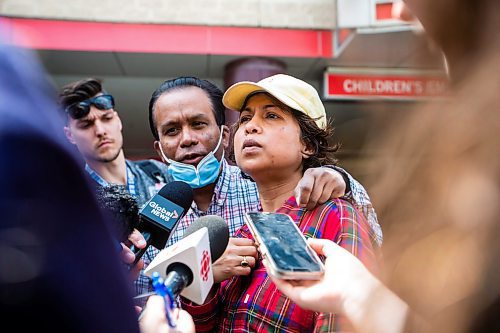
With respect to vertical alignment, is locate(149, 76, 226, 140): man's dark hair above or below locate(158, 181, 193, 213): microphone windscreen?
above

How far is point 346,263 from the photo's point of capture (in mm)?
1113

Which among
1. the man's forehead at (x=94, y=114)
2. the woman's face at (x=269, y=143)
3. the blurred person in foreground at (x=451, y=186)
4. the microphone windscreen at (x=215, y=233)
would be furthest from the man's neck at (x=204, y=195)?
the blurred person in foreground at (x=451, y=186)

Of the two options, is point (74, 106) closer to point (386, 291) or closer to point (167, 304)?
point (167, 304)

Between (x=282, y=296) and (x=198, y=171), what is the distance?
3.61 ft

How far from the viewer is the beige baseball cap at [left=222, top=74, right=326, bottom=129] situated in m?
1.80

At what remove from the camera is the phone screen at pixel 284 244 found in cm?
113

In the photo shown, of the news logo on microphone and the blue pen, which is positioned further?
the news logo on microphone

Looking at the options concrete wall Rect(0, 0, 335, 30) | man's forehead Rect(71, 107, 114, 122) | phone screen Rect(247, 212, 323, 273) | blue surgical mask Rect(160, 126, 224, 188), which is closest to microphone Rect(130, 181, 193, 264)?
phone screen Rect(247, 212, 323, 273)

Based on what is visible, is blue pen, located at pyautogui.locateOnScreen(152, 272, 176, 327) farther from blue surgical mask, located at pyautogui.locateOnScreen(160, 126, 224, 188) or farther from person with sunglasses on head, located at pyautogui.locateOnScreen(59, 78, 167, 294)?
person with sunglasses on head, located at pyautogui.locateOnScreen(59, 78, 167, 294)

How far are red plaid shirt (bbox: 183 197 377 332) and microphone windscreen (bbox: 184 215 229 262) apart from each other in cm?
15

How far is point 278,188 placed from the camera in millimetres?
1829

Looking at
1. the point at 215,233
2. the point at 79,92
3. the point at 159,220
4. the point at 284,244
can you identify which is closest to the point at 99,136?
the point at 79,92

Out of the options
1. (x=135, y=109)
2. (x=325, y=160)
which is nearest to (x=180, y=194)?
(x=325, y=160)

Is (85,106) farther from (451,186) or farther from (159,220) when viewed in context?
(451,186)
